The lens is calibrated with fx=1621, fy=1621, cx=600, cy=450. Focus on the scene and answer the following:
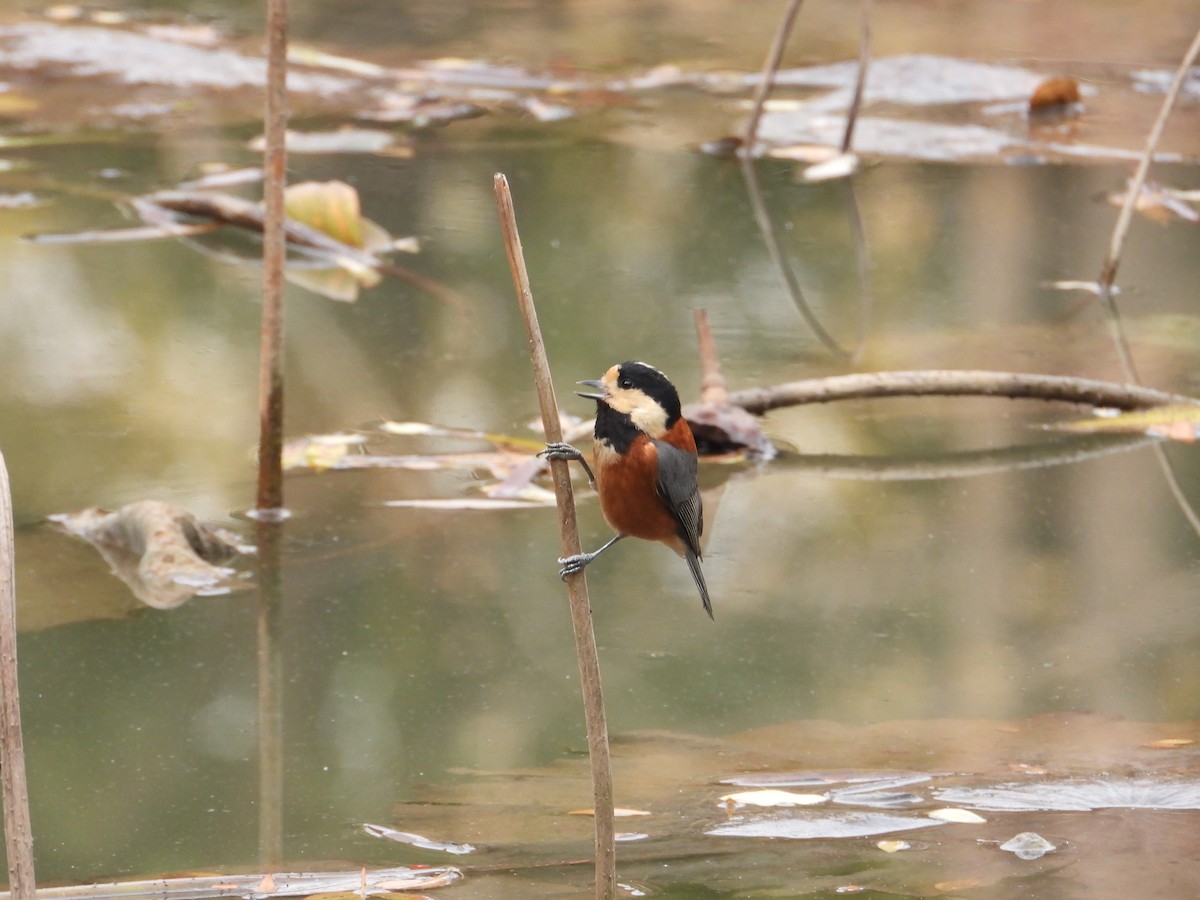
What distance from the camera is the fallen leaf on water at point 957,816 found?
2.61 metres

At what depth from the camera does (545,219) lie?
249 inches

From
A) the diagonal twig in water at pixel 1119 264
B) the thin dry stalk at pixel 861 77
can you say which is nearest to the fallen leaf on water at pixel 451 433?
the diagonal twig in water at pixel 1119 264

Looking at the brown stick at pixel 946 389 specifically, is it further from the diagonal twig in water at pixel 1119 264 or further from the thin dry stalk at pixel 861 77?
the thin dry stalk at pixel 861 77

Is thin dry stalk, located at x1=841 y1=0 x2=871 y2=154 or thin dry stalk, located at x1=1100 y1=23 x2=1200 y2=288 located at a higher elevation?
thin dry stalk, located at x1=841 y1=0 x2=871 y2=154

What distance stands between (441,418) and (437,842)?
2044mm

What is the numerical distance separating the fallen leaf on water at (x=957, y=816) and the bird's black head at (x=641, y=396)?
0.77 metres

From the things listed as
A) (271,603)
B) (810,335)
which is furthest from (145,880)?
(810,335)

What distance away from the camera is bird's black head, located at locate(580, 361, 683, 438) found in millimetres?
2451

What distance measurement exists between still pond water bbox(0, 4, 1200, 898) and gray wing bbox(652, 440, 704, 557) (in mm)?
493

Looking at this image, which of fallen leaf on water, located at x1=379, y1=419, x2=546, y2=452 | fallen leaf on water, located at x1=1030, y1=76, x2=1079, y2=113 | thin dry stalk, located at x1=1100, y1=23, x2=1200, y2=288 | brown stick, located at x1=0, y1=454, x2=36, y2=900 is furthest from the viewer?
fallen leaf on water, located at x1=1030, y1=76, x2=1079, y2=113

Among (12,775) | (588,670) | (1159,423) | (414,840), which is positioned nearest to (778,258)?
(1159,423)

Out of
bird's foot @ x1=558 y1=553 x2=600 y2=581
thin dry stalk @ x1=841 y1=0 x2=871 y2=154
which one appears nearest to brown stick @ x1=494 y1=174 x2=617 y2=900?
bird's foot @ x1=558 y1=553 x2=600 y2=581

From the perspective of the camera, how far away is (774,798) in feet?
8.85

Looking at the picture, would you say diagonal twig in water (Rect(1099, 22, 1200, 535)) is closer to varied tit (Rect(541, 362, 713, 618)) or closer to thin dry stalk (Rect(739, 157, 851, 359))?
thin dry stalk (Rect(739, 157, 851, 359))
